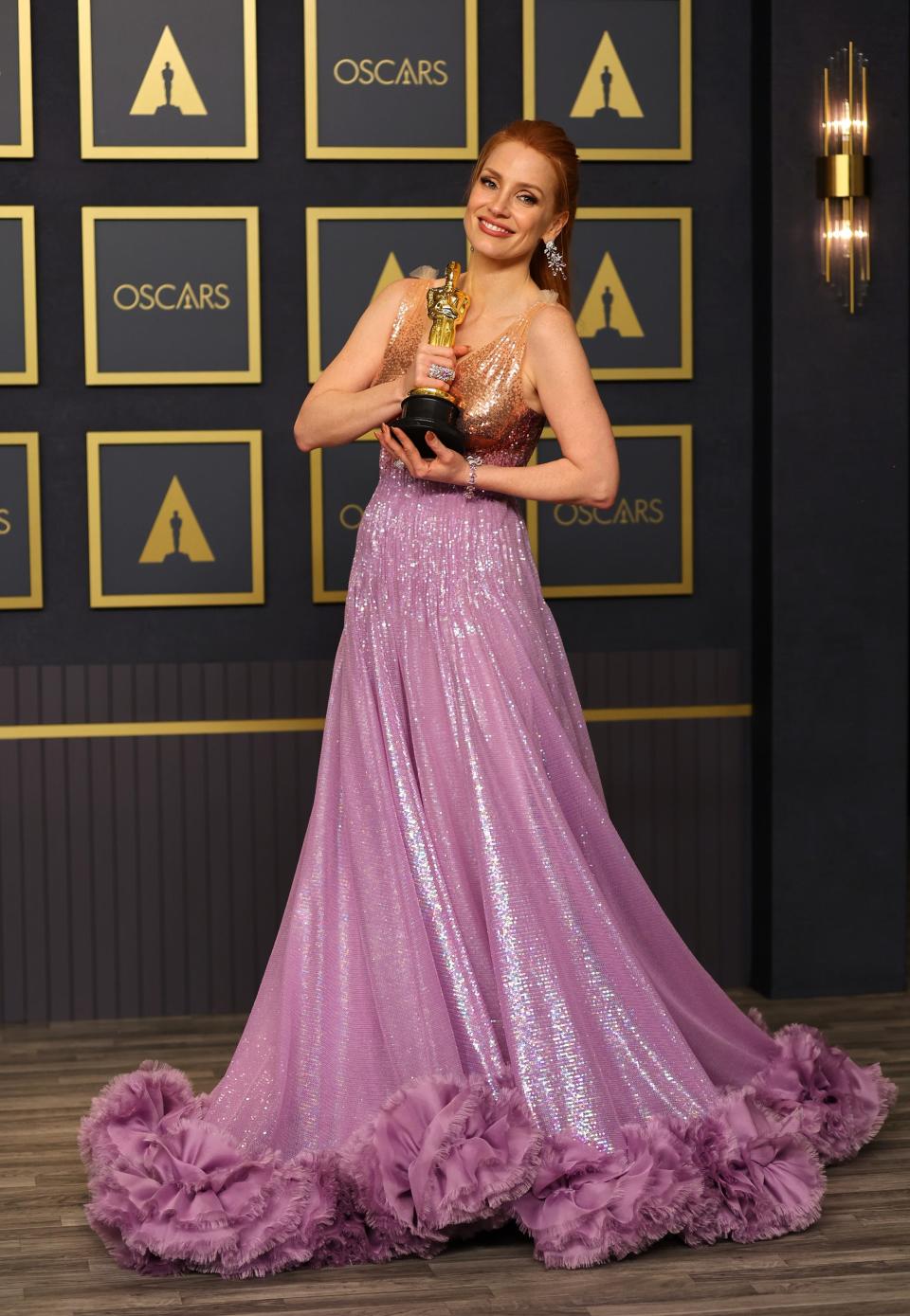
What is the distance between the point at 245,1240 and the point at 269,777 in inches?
67.6

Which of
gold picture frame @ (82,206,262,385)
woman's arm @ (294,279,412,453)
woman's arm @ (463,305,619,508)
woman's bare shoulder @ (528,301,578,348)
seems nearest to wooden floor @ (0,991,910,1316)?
woman's arm @ (463,305,619,508)

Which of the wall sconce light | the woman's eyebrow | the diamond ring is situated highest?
the wall sconce light

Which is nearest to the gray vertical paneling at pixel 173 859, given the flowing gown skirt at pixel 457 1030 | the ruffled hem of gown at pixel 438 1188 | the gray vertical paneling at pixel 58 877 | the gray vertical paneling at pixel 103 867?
the gray vertical paneling at pixel 103 867

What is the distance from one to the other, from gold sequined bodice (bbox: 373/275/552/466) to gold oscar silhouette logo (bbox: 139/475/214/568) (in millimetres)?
1282

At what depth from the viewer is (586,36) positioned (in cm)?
416

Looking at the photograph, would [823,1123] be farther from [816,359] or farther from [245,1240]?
[816,359]

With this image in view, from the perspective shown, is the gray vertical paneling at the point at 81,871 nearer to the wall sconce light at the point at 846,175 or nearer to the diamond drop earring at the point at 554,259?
the diamond drop earring at the point at 554,259

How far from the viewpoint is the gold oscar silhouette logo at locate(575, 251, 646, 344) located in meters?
4.22

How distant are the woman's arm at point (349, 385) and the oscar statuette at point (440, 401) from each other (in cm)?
11

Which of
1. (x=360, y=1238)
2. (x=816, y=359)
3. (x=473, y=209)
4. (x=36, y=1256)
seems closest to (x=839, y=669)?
(x=816, y=359)

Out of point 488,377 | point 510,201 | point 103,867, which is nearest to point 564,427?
point 488,377

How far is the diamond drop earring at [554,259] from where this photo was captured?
2920 millimetres

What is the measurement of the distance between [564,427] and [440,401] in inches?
9.2

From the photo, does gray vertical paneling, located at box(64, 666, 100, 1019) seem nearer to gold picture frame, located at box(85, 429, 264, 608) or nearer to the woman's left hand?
gold picture frame, located at box(85, 429, 264, 608)
